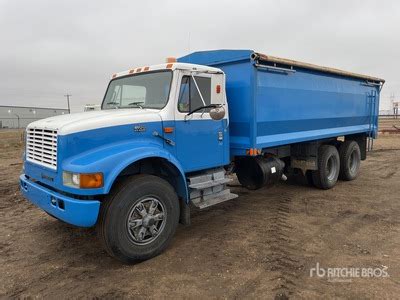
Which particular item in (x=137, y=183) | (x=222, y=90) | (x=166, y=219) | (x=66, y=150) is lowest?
(x=166, y=219)

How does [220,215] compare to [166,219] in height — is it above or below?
below

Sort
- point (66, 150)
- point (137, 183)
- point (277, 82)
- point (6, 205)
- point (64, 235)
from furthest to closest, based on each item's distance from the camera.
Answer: point (6, 205) < point (277, 82) < point (64, 235) < point (137, 183) < point (66, 150)

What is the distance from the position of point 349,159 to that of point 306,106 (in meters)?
3.04

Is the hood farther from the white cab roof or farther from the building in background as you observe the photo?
the building in background

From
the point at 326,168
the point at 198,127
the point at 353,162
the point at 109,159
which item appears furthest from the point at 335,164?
the point at 109,159

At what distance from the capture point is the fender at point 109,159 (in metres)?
3.86

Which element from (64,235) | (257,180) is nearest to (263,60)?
(257,180)

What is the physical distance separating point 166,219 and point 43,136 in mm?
1906

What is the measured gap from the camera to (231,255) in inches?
178

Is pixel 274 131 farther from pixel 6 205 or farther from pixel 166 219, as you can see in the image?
pixel 6 205

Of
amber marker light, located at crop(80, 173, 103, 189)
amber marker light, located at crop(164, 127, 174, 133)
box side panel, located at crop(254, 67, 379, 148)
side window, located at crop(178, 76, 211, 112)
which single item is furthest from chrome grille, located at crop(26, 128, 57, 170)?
box side panel, located at crop(254, 67, 379, 148)

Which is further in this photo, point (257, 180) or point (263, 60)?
point (257, 180)

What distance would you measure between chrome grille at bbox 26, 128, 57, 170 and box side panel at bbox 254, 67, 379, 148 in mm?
3179

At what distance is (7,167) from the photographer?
11.8 m
